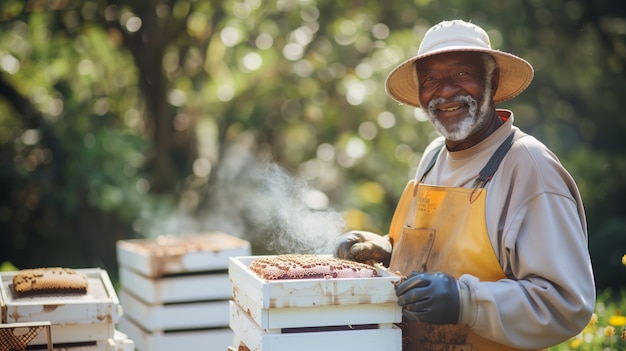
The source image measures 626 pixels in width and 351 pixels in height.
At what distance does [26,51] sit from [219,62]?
84.5 inches

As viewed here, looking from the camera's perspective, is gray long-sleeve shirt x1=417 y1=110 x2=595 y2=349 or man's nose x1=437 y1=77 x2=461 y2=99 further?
man's nose x1=437 y1=77 x2=461 y2=99

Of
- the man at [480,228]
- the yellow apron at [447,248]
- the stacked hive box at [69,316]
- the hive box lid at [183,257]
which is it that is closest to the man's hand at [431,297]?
the man at [480,228]

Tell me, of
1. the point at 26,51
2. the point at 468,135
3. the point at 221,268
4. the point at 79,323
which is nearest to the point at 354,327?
the point at 468,135

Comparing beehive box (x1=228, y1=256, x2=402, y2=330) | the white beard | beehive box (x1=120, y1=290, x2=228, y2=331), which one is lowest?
beehive box (x1=120, y1=290, x2=228, y2=331)

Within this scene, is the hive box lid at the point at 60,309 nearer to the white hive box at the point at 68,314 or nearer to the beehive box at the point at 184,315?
the white hive box at the point at 68,314

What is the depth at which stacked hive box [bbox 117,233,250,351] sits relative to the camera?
16.2ft

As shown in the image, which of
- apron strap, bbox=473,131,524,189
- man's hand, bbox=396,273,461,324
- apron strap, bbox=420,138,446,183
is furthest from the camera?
apron strap, bbox=420,138,446,183

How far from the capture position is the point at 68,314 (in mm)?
3051

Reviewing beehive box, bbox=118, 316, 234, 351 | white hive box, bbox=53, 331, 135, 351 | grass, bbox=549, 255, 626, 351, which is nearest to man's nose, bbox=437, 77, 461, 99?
grass, bbox=549, 255, 626, 351

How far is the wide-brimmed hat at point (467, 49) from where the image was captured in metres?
3.07

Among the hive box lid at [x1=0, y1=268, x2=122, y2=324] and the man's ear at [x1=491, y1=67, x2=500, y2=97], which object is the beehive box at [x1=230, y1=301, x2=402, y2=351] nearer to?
the hive box lid at [x1=0, y1=268, x2=122, y2=324]

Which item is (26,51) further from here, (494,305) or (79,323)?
(494,305)

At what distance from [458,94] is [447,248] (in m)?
0.65

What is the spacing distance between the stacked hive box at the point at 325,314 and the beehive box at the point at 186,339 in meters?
2.49
